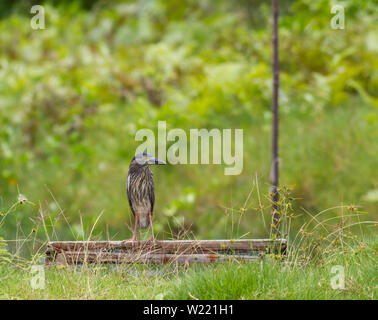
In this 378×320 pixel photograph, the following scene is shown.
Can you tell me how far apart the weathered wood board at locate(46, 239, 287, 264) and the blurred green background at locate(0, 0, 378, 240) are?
257 centimetres

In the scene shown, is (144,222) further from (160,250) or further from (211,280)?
(211,280)

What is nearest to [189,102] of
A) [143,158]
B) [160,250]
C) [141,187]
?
[160,250]

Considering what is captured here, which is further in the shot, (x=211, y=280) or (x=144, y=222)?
(x=144, y=222)

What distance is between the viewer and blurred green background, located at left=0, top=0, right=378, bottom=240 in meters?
5.83

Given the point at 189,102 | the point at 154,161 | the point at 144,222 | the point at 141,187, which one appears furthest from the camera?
the point at 189,102

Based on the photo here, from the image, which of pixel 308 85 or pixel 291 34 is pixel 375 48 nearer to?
pixel 308 85

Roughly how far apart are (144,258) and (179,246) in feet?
0.53

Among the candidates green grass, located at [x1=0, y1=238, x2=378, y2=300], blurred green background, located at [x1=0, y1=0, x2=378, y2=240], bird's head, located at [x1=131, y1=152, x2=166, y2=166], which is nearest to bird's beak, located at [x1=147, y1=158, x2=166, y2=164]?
bird's head, located at [x1=131, y1=152, x2=166, y2=166]

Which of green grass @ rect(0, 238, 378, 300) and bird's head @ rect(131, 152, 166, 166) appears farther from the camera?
green grass @ rect(0, 238, 378, 300)

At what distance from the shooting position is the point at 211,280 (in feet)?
7.09

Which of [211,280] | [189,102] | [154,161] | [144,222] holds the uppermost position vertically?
[189,102]

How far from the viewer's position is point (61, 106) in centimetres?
812

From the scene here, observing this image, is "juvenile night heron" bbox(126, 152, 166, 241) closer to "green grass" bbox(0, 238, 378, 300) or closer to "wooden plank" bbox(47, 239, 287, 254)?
"wooden plank" bbox(47, 239, 287, 254)

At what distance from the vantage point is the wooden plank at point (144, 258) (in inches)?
92.2
